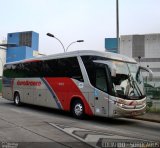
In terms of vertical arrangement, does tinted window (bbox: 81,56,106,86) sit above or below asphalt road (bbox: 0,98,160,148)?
above

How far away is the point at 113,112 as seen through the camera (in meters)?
14.4

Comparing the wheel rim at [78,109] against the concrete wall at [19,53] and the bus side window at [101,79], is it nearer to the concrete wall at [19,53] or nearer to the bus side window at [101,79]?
the bus side window at [101,79]

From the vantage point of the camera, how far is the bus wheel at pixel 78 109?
16172 millimetres

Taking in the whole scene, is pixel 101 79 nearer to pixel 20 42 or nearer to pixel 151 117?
pixel 151 117

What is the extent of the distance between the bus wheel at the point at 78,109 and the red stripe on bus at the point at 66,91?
33 centimetres

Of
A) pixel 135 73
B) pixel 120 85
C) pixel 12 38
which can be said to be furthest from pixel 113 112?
pixel 12 38

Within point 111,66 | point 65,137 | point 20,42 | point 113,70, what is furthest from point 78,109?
point 20,42

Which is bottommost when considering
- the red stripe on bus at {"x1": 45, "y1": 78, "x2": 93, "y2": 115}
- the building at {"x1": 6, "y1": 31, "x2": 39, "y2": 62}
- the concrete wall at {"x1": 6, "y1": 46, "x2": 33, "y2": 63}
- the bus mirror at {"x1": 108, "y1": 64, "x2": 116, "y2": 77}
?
the red stripe on bus at {"x1": 45, "y1": 78, "x2": 93, "y2": 115}

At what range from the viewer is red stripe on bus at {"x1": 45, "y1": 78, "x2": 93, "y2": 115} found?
635 inches

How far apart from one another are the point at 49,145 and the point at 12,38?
102m

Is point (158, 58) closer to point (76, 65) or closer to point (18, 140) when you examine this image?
point (76, 65)

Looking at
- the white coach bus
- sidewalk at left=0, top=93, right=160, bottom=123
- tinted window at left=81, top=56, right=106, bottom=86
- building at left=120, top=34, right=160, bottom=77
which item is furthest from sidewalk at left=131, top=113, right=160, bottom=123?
building at left=120, top=34, right=160, bottom=77

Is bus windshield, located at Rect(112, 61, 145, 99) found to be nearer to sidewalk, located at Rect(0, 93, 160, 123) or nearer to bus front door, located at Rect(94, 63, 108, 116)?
bus front door, located at Rect(94, 63, 108, 116)

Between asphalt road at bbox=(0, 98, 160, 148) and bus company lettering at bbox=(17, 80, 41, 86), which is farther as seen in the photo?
bus company lettering at bbox=(17, 80, 41, 86)
